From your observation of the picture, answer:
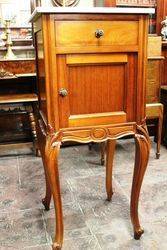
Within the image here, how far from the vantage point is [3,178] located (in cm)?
221

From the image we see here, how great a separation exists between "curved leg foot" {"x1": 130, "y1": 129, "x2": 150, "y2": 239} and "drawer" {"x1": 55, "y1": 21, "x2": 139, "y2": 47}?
0.42 m

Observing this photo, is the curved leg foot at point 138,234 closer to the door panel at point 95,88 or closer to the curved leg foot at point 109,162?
the curved leg foot at point 109,162

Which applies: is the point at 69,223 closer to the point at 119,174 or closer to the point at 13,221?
the point at 13,221

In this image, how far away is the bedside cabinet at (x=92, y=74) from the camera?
1.11 metres

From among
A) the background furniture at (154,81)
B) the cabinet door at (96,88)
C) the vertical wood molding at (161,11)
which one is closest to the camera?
the cabinet door at (96,88)

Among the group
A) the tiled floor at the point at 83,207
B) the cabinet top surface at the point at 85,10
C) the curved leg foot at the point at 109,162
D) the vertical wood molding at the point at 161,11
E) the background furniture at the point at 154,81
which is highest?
the vertical wood molding at the point at 161,11

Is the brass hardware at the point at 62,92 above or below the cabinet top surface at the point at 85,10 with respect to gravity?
below

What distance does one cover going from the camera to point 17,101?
8.25 feet

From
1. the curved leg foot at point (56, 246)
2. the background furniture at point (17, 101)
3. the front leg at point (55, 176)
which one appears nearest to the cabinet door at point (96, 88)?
the front leg at point (55, 176)

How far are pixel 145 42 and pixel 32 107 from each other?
5.17ft

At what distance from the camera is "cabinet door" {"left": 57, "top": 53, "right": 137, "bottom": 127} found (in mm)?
1163

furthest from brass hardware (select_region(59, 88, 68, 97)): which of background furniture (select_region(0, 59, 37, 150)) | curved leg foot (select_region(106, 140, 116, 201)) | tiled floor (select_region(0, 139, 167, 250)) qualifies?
background furniture (select_region(0, 59, 37, 150))

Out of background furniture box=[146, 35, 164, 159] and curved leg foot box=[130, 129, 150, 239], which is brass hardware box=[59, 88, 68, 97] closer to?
curved leg foot box=[130, 129, 150, 239]

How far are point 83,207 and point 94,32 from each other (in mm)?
1088
